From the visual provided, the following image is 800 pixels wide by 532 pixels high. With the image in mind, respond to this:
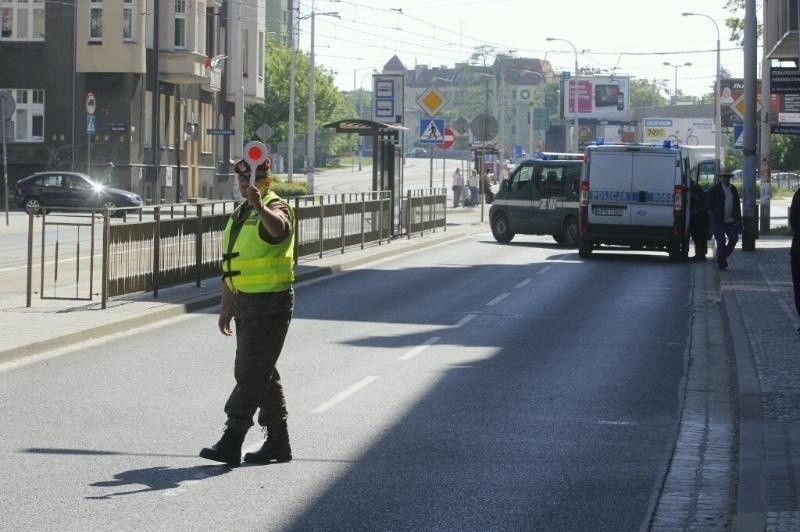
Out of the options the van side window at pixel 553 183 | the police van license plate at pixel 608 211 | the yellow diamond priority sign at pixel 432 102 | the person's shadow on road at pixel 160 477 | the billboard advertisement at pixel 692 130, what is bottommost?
the person's shadow on road at pixel 160 477

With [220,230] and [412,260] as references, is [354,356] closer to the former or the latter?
[220,230]

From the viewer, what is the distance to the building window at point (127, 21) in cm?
5688

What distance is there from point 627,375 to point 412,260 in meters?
16.5

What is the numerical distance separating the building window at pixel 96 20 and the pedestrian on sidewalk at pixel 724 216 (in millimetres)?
33538

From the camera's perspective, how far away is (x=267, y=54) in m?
106

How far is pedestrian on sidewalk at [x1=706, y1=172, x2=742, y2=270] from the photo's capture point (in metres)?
27.1

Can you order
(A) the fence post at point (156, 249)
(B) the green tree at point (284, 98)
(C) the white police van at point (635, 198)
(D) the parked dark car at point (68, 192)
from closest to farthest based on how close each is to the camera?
(A) the fence post at point (156, 249) < (C) the white police van at point (635, 198) < (D) the parked dark car at point (68, 192) < (B) the green tree at point (284, 98)

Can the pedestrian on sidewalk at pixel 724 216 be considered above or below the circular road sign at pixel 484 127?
below

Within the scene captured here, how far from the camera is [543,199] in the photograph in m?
36.0

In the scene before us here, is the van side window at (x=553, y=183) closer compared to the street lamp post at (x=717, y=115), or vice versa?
the van side window at (x=553, y=183)

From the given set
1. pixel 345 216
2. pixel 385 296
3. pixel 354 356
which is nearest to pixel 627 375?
pixel 354 356

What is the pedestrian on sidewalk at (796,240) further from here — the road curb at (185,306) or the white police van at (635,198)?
the white police van at (635,198)

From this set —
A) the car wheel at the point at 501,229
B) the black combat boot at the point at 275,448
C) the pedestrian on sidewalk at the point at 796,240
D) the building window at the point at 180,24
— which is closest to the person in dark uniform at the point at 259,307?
the black combat boot at the point at 275,448

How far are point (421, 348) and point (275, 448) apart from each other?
614cm
